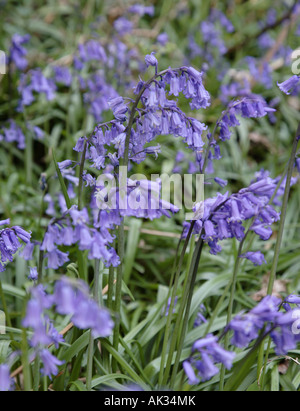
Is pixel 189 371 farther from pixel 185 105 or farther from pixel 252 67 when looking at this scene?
pixel 252 67

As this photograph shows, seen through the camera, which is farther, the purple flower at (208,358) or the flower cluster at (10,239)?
the flower cluster at (10,239)

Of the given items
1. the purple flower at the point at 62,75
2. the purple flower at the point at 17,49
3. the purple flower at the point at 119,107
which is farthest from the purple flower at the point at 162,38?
the purple flower at the point at 119,107

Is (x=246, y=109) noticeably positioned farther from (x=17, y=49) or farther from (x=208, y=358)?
(x=17, y=49)

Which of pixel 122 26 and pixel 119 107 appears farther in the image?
pixel 122 26

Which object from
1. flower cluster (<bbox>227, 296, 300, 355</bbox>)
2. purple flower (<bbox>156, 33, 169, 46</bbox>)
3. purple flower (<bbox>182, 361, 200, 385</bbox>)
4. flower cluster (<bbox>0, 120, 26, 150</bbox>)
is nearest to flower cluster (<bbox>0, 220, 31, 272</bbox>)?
purple flower (<bbox>182, 361, 200, 385</bbox>)

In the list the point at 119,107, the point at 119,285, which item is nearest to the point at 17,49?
the point at 119,107

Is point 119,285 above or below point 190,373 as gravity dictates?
above

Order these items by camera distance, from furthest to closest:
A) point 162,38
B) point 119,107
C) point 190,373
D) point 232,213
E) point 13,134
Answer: point 162,38, point 13,134, point 119,107, point 232,213, point 190,373

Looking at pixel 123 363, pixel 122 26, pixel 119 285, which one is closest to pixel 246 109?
pixel 119 285

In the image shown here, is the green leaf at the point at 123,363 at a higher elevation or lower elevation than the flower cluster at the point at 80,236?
lower

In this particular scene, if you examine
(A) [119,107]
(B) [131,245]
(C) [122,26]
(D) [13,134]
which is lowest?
(B) [131,245]

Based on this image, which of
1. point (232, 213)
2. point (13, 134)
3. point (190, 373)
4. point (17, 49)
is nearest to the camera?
point (190, 373)

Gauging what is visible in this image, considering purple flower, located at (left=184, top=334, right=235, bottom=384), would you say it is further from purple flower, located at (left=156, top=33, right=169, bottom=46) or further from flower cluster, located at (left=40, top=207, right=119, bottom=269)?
purple flower, located at (left=156, top=33, right=169, bottom=46)

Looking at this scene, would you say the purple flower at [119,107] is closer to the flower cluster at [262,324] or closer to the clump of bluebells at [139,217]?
the clump of bluebells at [139,217]
